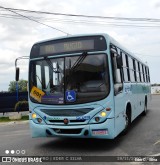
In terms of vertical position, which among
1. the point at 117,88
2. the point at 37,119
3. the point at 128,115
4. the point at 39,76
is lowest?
the point at 128,115

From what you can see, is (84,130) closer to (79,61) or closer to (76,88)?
(76,88)

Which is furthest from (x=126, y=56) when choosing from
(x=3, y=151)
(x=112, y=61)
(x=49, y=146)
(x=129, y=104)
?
(x=3, y=151)

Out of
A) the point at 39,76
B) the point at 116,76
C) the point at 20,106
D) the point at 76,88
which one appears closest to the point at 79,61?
the point at 76,88

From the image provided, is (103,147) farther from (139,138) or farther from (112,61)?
(112,61)

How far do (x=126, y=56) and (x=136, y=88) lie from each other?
193 cm

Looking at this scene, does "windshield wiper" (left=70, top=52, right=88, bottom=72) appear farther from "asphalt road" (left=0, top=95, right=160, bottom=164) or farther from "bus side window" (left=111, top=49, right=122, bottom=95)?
"asphalt road" (left=0, top=95, right=160, bottom=164)

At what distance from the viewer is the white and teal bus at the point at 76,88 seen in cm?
757

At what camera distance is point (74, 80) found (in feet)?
25.7

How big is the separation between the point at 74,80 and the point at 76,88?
9.3 inches

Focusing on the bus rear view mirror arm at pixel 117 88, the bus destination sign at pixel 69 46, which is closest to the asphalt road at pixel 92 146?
the bus rear view mirror arm at pixel 117 88

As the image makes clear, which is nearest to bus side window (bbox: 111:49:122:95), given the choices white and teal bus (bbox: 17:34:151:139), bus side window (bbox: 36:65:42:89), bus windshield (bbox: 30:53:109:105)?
white and teal bus (bbox: 17:34:151:139)

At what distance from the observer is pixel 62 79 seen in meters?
7.93

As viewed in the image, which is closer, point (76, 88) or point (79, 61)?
point (76, 88)

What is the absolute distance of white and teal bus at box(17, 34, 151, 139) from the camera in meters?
7.57
